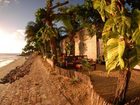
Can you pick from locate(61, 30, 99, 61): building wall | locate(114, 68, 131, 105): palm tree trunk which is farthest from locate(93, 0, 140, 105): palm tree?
locate(61, 30, 99, 61): building wall

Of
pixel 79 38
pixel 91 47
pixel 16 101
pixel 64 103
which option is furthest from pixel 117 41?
pixel 79 38

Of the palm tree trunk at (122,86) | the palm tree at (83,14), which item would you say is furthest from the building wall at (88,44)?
the palm tree trunk at (122,86)

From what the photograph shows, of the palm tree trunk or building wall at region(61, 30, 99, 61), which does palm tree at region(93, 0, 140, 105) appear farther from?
building wall at region(61, 30, 99, 61)

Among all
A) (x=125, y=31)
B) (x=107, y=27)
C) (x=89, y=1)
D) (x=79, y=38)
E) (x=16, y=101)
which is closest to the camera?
(x=125, y=31)

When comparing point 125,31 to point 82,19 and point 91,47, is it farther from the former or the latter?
point 91,47

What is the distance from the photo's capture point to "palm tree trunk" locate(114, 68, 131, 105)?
828 cm

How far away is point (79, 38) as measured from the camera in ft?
105

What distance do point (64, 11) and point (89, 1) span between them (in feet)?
7.34

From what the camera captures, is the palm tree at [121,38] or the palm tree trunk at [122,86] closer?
the palm tree at [121,38]

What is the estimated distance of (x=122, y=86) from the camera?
843 cm

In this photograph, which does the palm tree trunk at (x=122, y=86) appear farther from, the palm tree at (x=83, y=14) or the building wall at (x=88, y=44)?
the building wall at (x=88, y=44)

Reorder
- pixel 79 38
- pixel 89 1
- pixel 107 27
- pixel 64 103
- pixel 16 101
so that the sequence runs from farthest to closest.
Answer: pixel 79 38 → pixel 89 1 → pixel 16 101 → pixel 64 103 → pixel 107 27

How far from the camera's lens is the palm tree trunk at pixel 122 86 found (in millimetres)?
8281

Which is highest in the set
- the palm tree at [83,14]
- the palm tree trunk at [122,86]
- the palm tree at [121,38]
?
the palm tree at [83,14]
